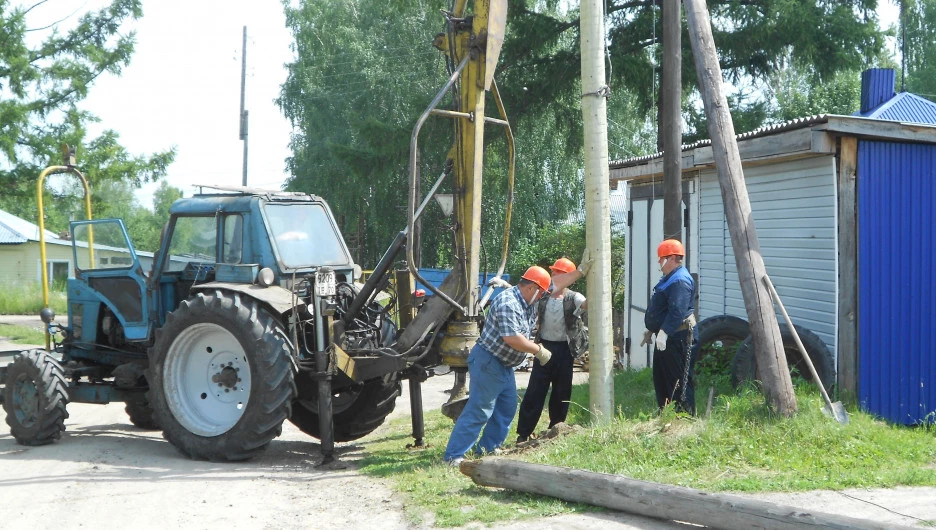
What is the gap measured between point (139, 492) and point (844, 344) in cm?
655

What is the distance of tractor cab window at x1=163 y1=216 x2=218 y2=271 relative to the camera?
923 cm

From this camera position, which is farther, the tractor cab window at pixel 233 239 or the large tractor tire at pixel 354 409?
the large tractor tire at pixel 354 409

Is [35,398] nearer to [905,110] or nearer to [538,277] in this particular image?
[538,277]

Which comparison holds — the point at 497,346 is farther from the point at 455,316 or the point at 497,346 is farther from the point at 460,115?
the point at 460,115

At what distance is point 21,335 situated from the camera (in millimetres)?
22141

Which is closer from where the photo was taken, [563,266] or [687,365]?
[687,365]

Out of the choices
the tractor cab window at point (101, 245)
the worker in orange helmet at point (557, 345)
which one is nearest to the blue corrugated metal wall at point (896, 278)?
the worker in orange helmet at point (557, 345)

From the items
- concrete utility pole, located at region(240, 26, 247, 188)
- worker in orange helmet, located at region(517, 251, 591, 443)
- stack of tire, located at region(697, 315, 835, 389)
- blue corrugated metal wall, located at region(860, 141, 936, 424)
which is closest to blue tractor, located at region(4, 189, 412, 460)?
worker in orange helmet, located at region(517, 251, 591, 443)

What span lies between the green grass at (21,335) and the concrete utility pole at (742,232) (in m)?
16.6

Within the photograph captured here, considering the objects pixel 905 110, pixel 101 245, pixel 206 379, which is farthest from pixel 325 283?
pixel 905 110

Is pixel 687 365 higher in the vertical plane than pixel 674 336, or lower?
lower

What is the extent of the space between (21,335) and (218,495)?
56.8ft

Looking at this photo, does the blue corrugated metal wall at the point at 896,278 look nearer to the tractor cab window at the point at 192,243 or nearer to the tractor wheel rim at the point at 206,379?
the tractor wheel rim at the point at 206,379

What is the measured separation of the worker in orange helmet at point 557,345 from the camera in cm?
873
